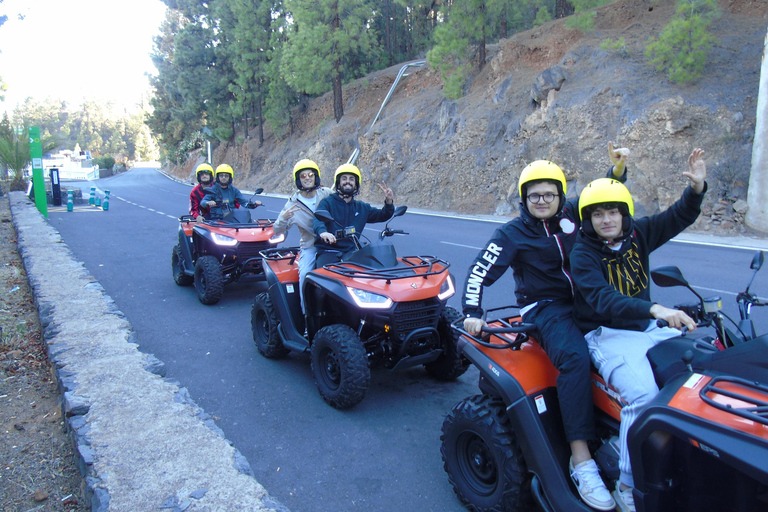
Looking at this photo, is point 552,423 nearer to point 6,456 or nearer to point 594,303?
point 594,303

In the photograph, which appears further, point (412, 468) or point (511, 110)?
point (511, 110)

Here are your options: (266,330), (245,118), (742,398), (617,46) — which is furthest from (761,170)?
(245,118)

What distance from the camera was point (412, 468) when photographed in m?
3.70

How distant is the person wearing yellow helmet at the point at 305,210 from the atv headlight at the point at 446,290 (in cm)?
142

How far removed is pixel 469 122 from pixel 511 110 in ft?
6.56

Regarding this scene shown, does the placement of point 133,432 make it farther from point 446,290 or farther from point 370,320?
point 446,290

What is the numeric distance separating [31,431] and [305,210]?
3.05 metres

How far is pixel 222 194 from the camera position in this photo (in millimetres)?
9484

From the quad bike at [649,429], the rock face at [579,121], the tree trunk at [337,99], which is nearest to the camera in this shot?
the quad bike at [649,429]

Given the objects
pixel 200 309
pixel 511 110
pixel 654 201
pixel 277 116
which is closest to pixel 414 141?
pixel 511 110

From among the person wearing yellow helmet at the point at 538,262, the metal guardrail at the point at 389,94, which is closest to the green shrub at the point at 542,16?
the metal guardrail at the point at 389,94

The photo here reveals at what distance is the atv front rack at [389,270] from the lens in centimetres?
447

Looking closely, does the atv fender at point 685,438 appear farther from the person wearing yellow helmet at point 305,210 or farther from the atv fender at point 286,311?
the person wearing yellow helmet at point 305,210

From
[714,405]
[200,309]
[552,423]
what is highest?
[714,405]
